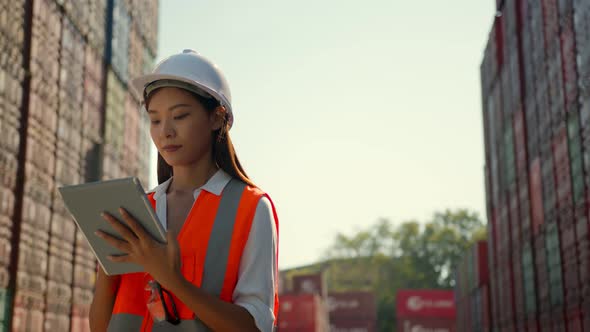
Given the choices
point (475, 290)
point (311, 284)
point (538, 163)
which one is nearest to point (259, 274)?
point (538, 163)

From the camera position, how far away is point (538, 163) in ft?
83.9

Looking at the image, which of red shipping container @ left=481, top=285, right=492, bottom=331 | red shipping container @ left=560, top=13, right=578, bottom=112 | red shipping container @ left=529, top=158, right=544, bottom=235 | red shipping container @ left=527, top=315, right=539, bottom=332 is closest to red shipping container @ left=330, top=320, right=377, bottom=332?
red shipping container @ left=481, top=285, right=492, bottom=331

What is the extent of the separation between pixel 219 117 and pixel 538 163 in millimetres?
24225

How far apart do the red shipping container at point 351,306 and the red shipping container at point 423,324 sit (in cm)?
597

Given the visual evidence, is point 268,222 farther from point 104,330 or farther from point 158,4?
point 158,4

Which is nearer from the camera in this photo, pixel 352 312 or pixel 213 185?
pixel 213 185

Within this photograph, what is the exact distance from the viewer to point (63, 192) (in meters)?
2.27

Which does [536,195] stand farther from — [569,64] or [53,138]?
[53,138]

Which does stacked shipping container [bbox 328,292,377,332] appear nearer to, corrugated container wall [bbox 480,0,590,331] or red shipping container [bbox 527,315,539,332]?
corrugated container wall [bbox 480,0,590,331]

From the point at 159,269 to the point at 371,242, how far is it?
393 feet

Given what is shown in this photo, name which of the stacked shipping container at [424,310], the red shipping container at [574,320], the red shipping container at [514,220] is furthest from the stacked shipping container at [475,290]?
the red shipping container at [574,320]

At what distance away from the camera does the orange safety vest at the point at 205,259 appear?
2391mm

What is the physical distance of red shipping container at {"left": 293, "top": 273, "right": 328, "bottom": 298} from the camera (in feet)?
258

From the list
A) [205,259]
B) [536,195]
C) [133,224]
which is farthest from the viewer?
[536,195]
